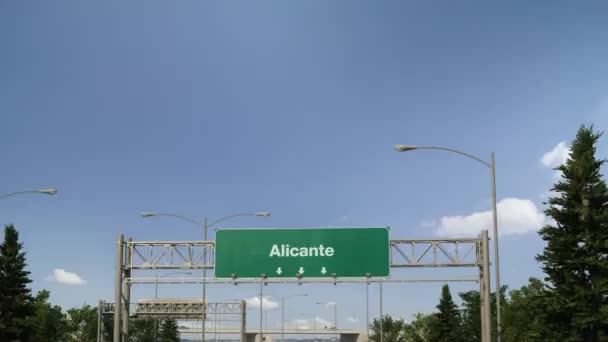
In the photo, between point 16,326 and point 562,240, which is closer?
point 562,240

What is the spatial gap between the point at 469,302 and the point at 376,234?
75042 mm

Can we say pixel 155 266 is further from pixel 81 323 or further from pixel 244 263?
pixel 81 323

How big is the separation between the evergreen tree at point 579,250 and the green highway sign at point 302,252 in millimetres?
8649

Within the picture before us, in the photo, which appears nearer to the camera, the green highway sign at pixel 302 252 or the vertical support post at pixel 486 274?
the vertical support post at pixel 486 274

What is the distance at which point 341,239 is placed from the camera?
35656 mm

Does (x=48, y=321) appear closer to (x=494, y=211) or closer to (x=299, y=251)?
(x=299, y=251)

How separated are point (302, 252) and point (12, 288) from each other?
3214cm

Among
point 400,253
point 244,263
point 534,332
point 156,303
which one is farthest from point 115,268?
point 156,303

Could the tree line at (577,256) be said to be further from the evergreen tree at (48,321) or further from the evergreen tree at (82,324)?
the evergreen tree at (82,324)

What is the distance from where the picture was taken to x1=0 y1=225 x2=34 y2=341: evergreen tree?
5750 cm

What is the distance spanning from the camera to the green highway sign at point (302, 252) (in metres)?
35.5

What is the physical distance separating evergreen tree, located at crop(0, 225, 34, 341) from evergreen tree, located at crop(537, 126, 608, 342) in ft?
133

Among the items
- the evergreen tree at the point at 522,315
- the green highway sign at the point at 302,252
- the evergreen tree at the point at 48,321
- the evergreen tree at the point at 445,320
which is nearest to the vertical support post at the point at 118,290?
the green highway sign at the point at 302,252

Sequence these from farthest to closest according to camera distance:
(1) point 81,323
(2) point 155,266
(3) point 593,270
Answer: (1) point 81,323 → (2) point 155,266 → (3) point 593,270
